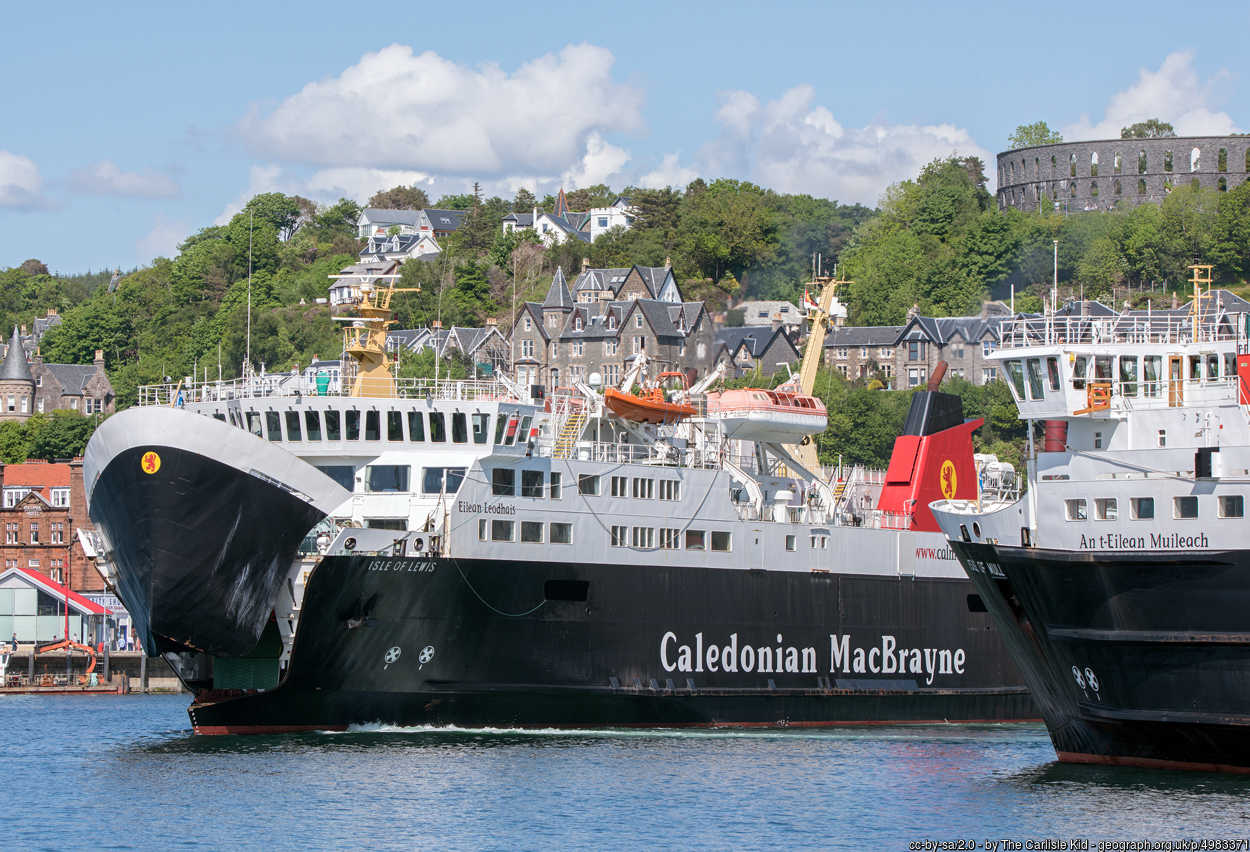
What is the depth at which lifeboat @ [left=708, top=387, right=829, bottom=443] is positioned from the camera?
49875mm

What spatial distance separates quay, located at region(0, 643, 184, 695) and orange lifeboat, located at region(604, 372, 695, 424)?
3006cm

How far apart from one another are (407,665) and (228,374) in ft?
305

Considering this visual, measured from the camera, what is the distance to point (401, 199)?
189 meters

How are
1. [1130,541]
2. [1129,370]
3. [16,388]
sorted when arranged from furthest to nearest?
1. [16,388]
2. [1129,370]
3. [1130,541]

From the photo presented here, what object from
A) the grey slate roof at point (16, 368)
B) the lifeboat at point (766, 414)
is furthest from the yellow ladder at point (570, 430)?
the grey slate roof at point (16, 368)

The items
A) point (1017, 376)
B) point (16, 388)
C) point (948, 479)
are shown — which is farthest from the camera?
point (16, 388)

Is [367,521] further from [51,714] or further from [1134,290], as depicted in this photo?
[1134,290]

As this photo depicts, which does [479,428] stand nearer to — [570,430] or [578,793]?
[570,430]

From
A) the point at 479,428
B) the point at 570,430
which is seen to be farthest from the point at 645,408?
the point at 479,428

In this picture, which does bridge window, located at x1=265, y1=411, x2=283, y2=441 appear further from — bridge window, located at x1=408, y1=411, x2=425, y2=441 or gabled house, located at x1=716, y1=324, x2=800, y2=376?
gabled house, located at x1=716, y1=324, x2=800, y2=376

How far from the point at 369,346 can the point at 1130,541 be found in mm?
19497

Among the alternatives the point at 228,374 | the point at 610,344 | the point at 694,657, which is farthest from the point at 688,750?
the point at 228,374

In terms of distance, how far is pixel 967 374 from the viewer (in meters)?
119

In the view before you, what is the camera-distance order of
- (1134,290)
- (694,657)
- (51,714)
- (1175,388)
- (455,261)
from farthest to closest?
(455,261), (1134,290), (51,714), (694,657), (1175,388)
